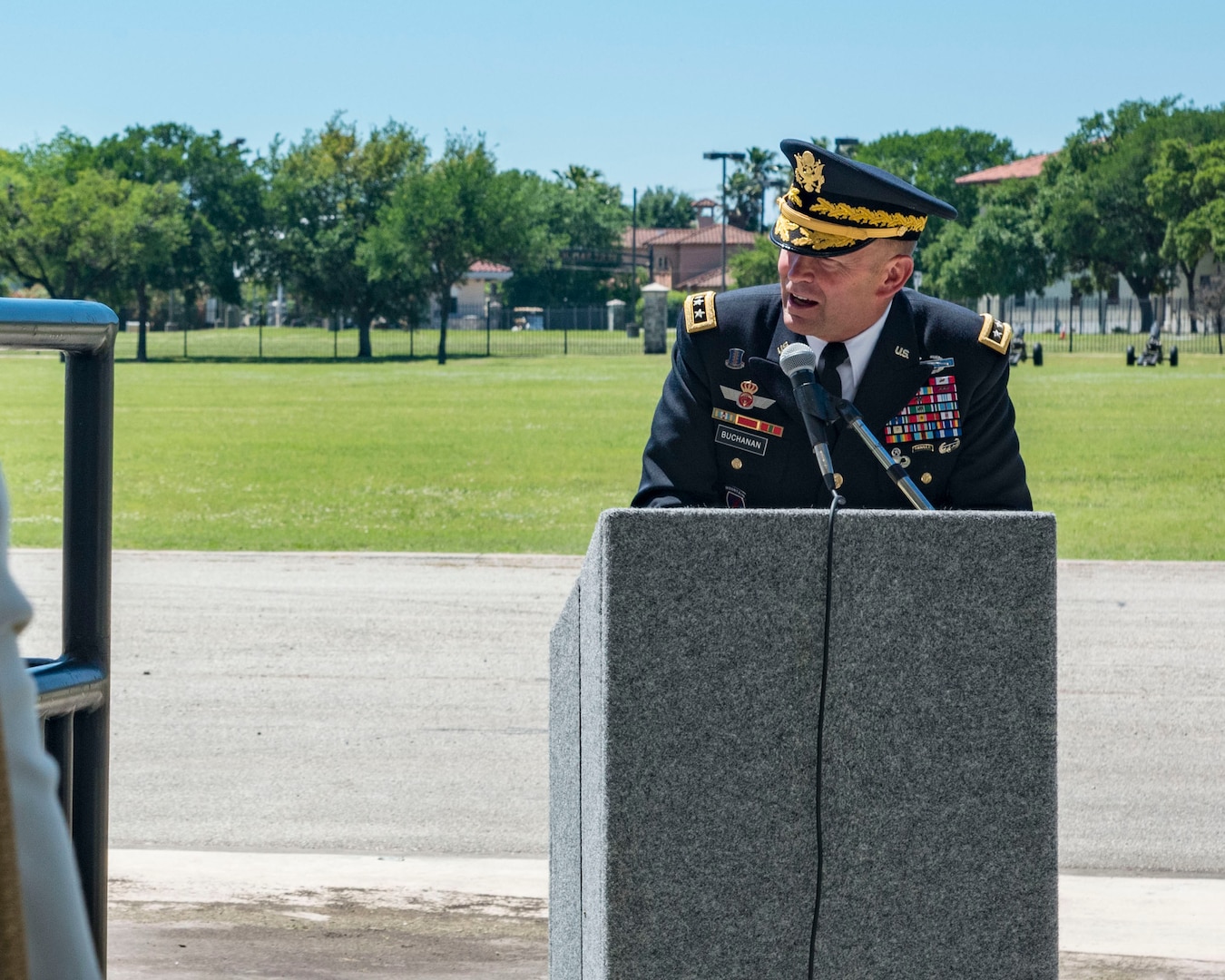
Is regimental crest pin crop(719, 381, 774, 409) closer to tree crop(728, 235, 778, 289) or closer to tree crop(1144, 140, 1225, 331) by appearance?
tree crop(1144, 140, 1225, 331)

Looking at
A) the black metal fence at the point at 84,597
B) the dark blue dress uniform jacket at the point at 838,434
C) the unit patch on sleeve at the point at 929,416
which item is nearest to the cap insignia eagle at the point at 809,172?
the dark blue dress uniform jacket at the point at 838,434

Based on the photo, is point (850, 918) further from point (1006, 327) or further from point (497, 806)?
point (497, 806)

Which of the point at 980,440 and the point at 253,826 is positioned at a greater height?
the point at 980,440

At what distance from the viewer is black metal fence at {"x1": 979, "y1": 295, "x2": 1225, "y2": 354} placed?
244ft

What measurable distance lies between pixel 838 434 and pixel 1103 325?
95622 millimetres

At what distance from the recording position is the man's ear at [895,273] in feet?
10.3

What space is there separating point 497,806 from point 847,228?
11.5ft

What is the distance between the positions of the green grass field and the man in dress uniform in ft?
6.49

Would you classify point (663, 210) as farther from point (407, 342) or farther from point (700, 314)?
point (700, 314)

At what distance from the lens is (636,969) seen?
2.36 metres

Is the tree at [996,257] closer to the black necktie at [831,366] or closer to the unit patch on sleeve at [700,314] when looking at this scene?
the unit patch on sleeve at [700,314]

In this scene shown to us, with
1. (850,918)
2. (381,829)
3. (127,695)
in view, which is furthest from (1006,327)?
(127,695)

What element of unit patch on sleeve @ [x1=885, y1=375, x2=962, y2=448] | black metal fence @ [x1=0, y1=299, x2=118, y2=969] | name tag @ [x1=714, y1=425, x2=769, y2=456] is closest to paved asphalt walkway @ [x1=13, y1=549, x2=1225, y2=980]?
black metal fence @ [x1=0, y1=299, x2=118, y2=969]

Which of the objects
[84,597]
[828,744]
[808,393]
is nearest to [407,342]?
[84,597]
